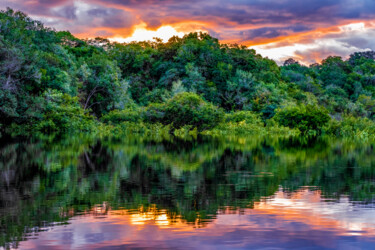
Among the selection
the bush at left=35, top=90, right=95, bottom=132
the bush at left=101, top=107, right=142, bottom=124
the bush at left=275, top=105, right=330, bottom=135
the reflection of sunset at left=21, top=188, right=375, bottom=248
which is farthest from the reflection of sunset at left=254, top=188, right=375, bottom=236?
the bush at left=101, top=107, right=142, bottom=124

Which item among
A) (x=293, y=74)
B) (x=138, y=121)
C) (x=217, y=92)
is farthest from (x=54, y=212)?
(x=293, y=74)

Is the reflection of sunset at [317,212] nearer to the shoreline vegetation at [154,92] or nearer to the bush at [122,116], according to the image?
the shoreline vegetation at [154,92]

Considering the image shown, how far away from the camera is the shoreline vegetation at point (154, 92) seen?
3572 cm

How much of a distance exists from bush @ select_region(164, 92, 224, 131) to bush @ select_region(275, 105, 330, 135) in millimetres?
5682

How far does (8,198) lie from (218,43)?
48.8 meters

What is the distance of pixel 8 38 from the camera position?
35.9 meters

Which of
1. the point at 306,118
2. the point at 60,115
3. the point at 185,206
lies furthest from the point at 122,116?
the point at 185,206

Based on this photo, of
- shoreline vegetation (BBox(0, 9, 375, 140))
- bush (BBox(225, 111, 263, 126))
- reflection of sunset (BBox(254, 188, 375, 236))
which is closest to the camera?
reflection of sunset (BBox(254, 188, 375, 236))

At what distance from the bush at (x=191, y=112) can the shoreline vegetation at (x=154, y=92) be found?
0.08 meters

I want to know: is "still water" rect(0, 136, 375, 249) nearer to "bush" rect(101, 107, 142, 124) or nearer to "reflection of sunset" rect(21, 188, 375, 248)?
"reflection of sunset" rect(21, 188, 375, 248)

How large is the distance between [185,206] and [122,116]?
33544 mm

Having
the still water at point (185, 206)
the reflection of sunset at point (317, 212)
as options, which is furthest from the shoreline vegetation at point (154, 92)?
the reflection of sunset at point (317, 212)

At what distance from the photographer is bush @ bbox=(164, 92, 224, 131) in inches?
1521

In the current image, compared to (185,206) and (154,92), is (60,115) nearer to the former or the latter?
(154,92)
